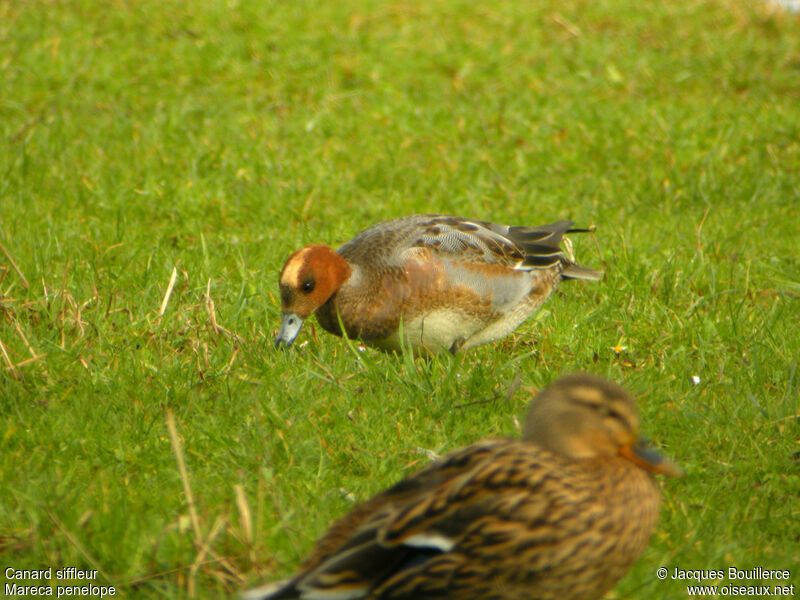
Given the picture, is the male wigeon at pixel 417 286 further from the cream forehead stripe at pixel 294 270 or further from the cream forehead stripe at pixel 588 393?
the cream forehead stripe at pixel 588 393

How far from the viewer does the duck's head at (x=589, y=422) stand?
118 inches

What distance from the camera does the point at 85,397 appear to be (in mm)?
4293

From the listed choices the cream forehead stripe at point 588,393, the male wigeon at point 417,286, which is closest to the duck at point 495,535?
the cream forehead stripe at point 588,393

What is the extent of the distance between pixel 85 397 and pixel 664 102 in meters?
6.29

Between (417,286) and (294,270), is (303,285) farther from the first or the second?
(417,286)

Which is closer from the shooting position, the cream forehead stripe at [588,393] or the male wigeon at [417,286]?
the cream forehead stripe at [588,393]

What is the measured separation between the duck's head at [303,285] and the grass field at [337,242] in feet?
0.51

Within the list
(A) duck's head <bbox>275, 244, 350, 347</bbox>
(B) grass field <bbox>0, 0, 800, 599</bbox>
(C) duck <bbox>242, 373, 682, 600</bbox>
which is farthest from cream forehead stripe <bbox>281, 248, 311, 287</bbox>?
(C) duck <bbox>242, 373, 682, 600</bbox>

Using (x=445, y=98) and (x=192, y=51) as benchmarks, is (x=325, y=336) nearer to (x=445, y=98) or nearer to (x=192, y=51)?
(x=445, y=98)

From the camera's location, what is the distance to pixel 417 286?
5.07 meters

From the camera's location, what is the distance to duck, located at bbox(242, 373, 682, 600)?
2.77 meters

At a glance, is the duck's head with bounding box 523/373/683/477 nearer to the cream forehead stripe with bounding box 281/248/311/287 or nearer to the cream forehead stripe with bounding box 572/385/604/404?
the cream forehead stripe with bounding box 572/385/604/404

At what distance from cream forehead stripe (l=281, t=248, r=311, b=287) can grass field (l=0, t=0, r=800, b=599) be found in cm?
35

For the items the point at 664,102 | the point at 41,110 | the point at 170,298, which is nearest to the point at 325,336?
the point at 170,298
